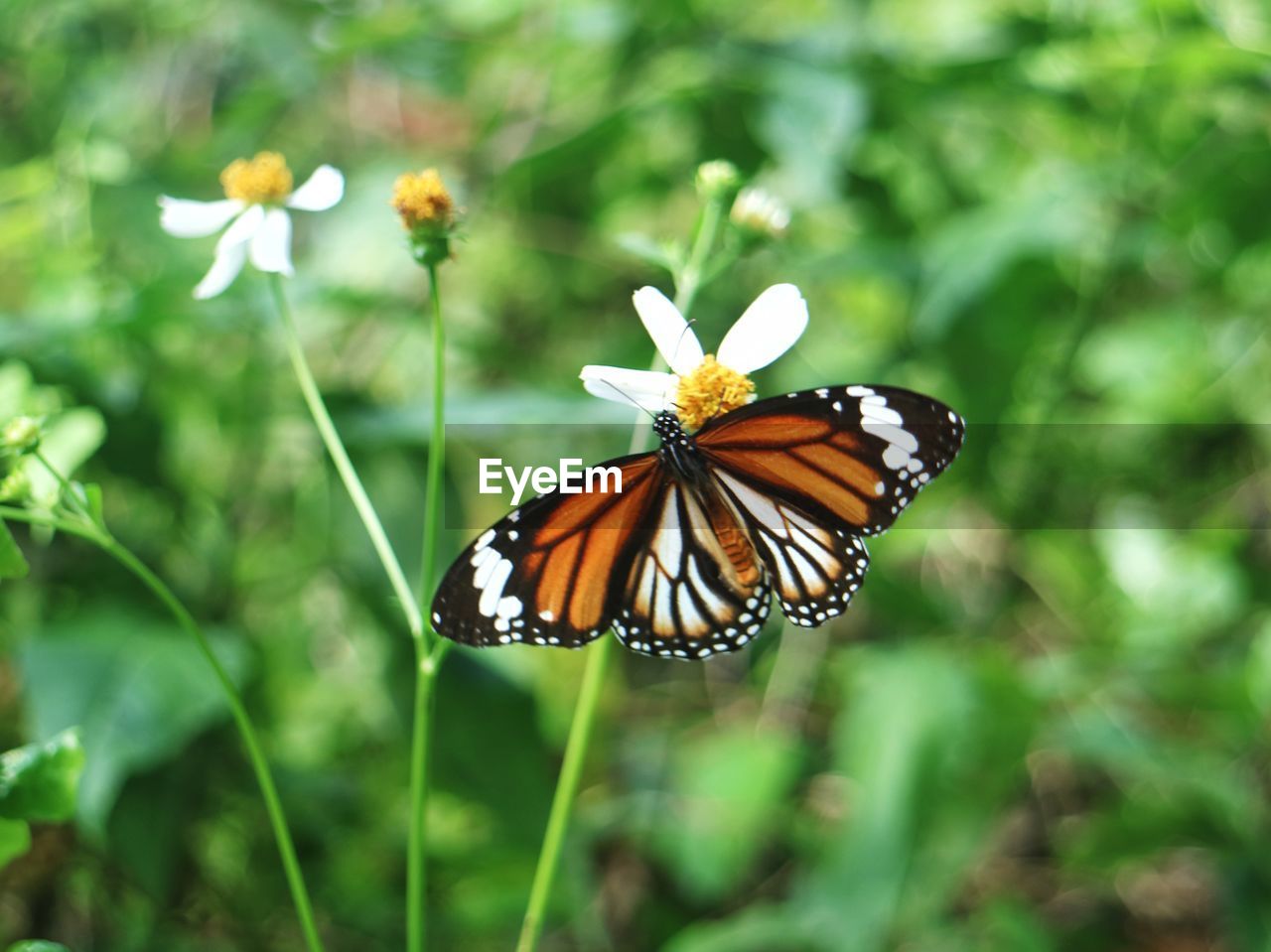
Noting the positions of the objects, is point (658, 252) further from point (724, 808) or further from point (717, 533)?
point (724, 808)

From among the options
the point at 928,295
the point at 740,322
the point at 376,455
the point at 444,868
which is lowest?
the point at 444,868

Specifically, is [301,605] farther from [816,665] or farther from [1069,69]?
[1069,69]

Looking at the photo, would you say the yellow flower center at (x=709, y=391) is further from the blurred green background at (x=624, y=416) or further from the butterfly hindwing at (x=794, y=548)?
the blurred green background at (x=624, y=416)

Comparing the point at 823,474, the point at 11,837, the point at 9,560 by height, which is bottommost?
the point at 11,837

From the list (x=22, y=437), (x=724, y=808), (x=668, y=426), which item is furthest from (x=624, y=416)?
(x=724, y=808)

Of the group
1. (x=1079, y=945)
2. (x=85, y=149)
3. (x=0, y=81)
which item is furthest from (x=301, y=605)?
(x=1079, y=945)

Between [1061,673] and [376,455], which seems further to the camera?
[1061,673]

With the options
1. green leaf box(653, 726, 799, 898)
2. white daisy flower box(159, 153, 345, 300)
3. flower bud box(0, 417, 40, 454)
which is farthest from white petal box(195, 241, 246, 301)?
green leaf box(653, 726, 799, 898)
